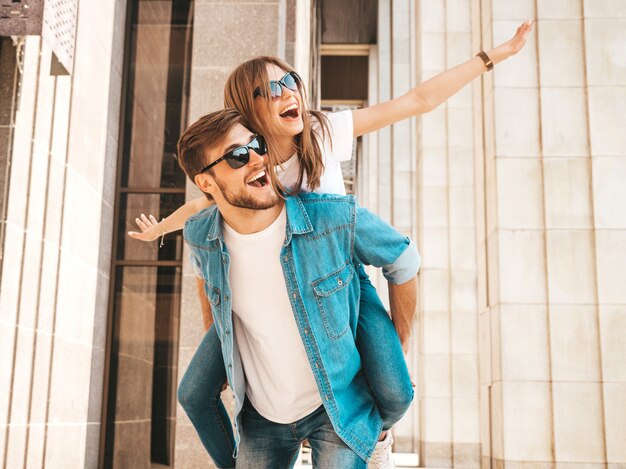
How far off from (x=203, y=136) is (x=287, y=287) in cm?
65

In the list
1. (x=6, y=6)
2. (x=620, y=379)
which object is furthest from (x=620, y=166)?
(x=6, y=6)

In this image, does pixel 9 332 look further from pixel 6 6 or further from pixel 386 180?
pixel 386 180

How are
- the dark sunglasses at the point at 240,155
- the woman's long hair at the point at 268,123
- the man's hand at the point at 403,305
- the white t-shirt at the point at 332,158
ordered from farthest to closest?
the white t-shirt at the point at 332,158 < the woman's long hair at the point at 268,123 < the man's hand at the point at 403,305 < the dark sunglasses at the point at 240,155

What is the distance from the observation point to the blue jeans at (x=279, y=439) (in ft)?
9.87

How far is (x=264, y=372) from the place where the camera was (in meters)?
3.06

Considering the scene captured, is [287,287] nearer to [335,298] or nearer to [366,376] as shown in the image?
[335,298]

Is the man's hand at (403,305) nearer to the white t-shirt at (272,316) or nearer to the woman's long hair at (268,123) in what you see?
the white t-shirt at (272,316)

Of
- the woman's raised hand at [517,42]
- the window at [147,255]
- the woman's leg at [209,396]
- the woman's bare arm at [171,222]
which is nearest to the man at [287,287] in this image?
the woman's leg at [209,396]

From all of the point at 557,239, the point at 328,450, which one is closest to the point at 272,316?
the point at 328,450

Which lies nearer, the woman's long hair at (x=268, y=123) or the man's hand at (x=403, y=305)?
the man's hand at (x=403, y=305)

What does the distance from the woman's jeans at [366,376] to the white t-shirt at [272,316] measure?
0.25 meters

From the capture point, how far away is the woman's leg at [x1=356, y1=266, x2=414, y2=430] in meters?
3.00

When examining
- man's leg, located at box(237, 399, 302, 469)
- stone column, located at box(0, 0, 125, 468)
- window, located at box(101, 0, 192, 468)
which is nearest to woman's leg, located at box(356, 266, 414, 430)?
man's leg, located at box(237, 399, 302, 469)

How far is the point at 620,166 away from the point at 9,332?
5.94 m
